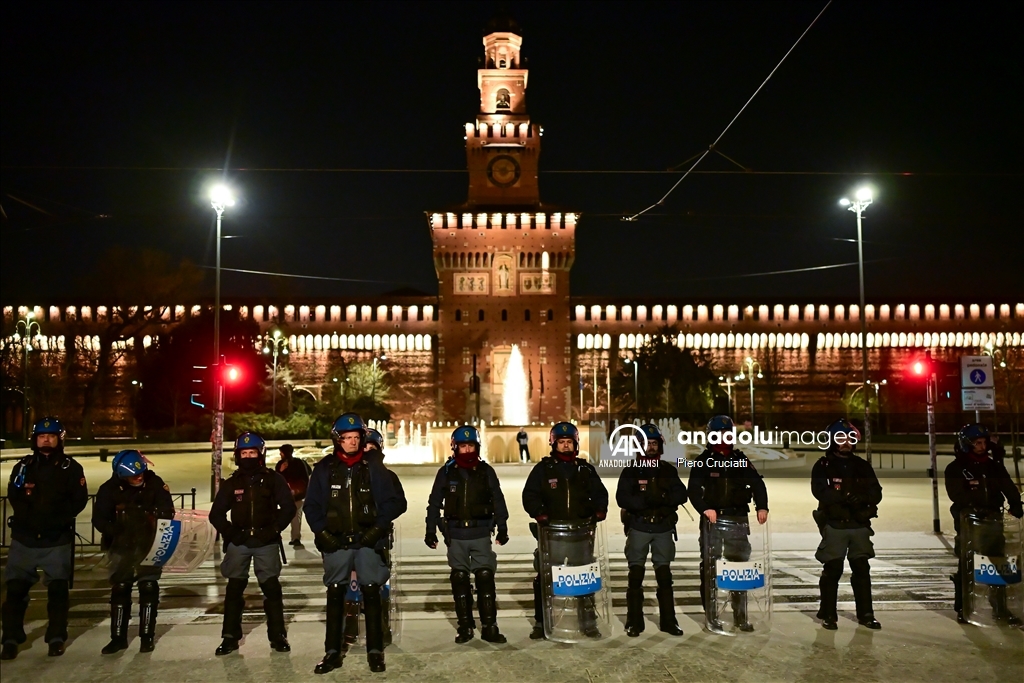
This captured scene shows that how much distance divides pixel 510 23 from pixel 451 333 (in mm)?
22175

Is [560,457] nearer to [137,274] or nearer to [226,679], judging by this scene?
[226,679]

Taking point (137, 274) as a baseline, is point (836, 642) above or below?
below

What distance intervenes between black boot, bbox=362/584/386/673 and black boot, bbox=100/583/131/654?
1773mm

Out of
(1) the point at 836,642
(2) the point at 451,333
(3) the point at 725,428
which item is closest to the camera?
(1) the point at 836,642

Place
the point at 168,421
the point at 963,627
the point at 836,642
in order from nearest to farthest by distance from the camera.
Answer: the point at 836,642 < the point at 963,627 < the point at 168,421

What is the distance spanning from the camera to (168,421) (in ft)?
168

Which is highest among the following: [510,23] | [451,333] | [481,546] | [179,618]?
[510,23]

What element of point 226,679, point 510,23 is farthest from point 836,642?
point 510,23

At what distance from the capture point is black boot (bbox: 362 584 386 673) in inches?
230

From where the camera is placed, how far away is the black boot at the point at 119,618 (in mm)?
6291

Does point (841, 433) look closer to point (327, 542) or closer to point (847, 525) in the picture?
point (847, 525)

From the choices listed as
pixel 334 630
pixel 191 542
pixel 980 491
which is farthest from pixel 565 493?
pixel 191 542

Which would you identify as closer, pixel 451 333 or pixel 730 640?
pixel 730 640

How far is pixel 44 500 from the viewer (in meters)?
6.45
